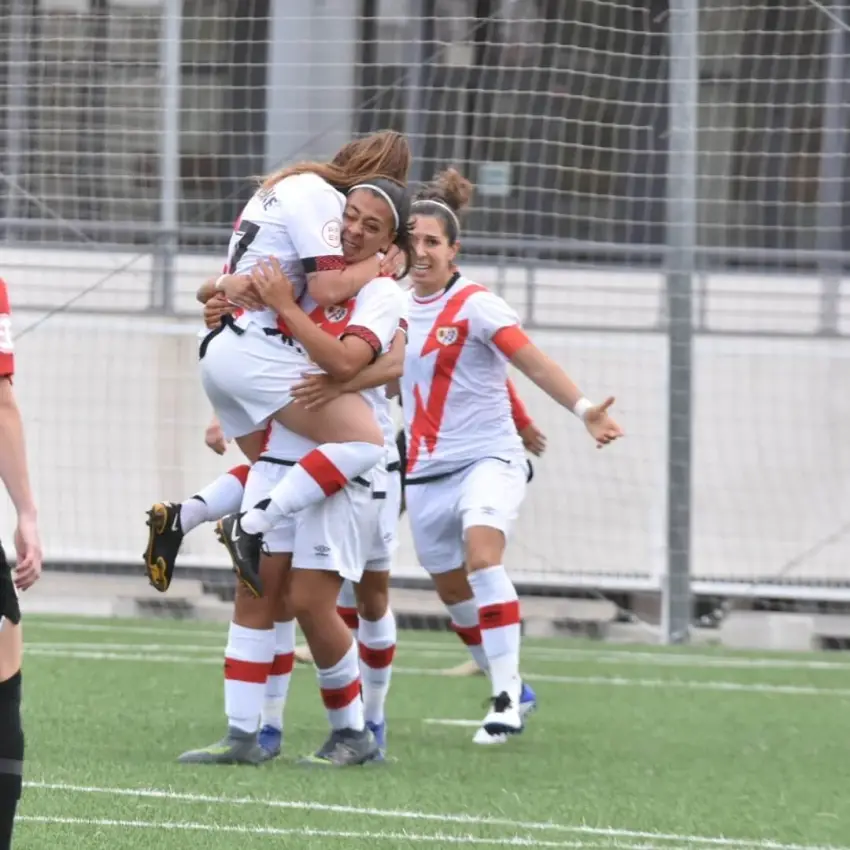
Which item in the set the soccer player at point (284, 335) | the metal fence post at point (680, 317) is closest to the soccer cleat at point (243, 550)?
the soccer player at point (284, 335)

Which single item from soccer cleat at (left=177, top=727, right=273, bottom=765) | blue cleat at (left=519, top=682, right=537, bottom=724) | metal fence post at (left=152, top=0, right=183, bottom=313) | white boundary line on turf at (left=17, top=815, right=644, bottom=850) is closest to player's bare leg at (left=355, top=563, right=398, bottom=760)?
soccer cleat at (left=177, top=727, right=273, bottom=765)

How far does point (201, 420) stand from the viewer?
13.3 meters

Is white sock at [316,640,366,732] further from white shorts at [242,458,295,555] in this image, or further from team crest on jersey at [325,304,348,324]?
team crest on jersey at [325,304,348,324]

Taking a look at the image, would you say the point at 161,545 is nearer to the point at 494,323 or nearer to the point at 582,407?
the point at 582,407

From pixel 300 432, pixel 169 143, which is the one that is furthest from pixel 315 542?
pixel 169 143

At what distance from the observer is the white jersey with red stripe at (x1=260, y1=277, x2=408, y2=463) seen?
20.5 ft

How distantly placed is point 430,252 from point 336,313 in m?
1.42

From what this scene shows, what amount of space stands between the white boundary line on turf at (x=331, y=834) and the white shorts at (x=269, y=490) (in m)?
1.25

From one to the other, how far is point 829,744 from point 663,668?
108 inches

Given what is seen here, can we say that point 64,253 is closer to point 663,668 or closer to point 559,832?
point 663,668

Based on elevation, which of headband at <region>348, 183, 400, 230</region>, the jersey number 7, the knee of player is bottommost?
the knee of player

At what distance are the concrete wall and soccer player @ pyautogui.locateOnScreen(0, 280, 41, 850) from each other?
A: 8474 mm

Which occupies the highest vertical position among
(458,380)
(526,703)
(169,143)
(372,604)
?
(169,143)

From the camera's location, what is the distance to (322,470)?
243 inches
